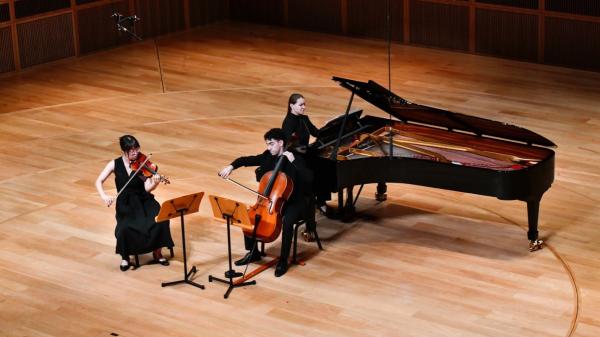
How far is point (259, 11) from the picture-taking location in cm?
1445

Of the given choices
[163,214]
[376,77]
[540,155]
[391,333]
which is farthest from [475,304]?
[376,77]

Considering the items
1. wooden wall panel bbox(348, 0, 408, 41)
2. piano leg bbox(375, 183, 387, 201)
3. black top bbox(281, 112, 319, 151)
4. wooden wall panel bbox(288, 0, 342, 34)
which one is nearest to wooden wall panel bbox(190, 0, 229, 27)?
wooden wall panel bbox(288, 0, 342, 34)

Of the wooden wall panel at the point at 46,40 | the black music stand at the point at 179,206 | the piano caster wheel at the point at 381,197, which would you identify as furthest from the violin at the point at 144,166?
the wooden wall panel at the point at 46,40

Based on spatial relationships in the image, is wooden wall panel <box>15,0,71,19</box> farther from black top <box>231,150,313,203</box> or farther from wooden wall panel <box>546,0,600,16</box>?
black top <box>231,150,313,203</box>

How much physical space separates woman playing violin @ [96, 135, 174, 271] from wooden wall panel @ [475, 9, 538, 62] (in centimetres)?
Result: 609

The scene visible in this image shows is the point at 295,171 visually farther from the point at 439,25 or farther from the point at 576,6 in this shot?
the point at 439,25

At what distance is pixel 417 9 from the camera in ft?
43.2

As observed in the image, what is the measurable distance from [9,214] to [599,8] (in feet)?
21.4

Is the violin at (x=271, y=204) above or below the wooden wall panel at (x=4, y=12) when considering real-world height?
below

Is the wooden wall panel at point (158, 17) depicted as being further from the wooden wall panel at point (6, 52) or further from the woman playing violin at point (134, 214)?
the woman playing violin at point (134, 214)

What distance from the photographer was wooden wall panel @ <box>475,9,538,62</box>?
12430mm

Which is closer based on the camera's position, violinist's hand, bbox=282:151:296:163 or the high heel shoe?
violinist's hand, bbox=282:151:296:163

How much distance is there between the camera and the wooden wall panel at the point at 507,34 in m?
12.4

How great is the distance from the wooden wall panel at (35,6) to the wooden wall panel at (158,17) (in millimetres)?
1089
